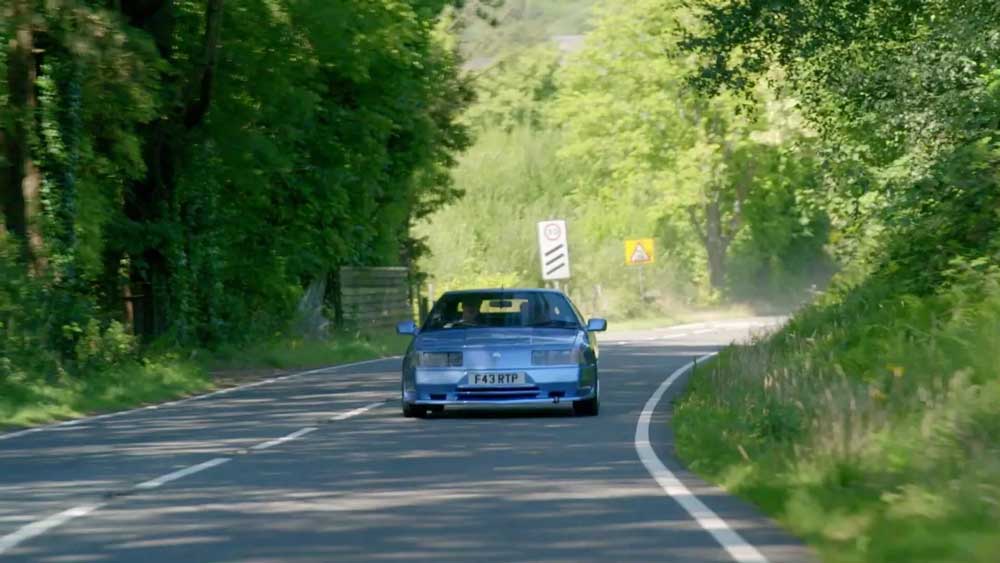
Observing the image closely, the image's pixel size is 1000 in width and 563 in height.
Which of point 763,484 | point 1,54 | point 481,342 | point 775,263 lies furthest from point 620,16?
point 763,484

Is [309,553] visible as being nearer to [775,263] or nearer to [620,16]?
[620,16]

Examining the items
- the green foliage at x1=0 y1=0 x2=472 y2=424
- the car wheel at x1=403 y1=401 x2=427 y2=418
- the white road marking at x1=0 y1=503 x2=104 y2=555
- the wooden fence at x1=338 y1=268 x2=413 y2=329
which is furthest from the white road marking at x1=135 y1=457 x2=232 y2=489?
the wooden fence at x1=338 y1=268 x2=413 y2=329

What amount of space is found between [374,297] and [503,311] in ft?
97.0

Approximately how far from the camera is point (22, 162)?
27953 mm

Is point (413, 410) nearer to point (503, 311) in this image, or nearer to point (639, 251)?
point (503, 311)

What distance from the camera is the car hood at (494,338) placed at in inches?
809

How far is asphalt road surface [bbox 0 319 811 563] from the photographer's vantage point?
1016cm

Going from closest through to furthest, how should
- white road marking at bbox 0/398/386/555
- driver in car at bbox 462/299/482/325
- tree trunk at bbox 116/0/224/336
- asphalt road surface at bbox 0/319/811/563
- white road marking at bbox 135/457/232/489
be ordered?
asphalt road surface at bbox 0/319/811/563, white road marking at bbox 0/398/386/555, white road marking at bbox 135/457/232/489, driver in car at bbox 462/299/482/325, tree trunk at bbox 116/0/224/336

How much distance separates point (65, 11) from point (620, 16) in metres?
55.9

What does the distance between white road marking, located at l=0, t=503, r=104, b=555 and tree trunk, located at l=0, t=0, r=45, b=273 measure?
16181mm

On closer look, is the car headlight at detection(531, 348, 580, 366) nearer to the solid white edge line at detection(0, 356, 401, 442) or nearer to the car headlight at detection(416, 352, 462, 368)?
the car headlight at detection(416, 352, 462, 368)

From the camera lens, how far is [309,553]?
32.7 feet

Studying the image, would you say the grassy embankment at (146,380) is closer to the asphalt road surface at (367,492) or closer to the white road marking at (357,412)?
the asphalt road surface at (367,492)

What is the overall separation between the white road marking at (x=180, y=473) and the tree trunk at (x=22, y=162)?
13.0 metres
